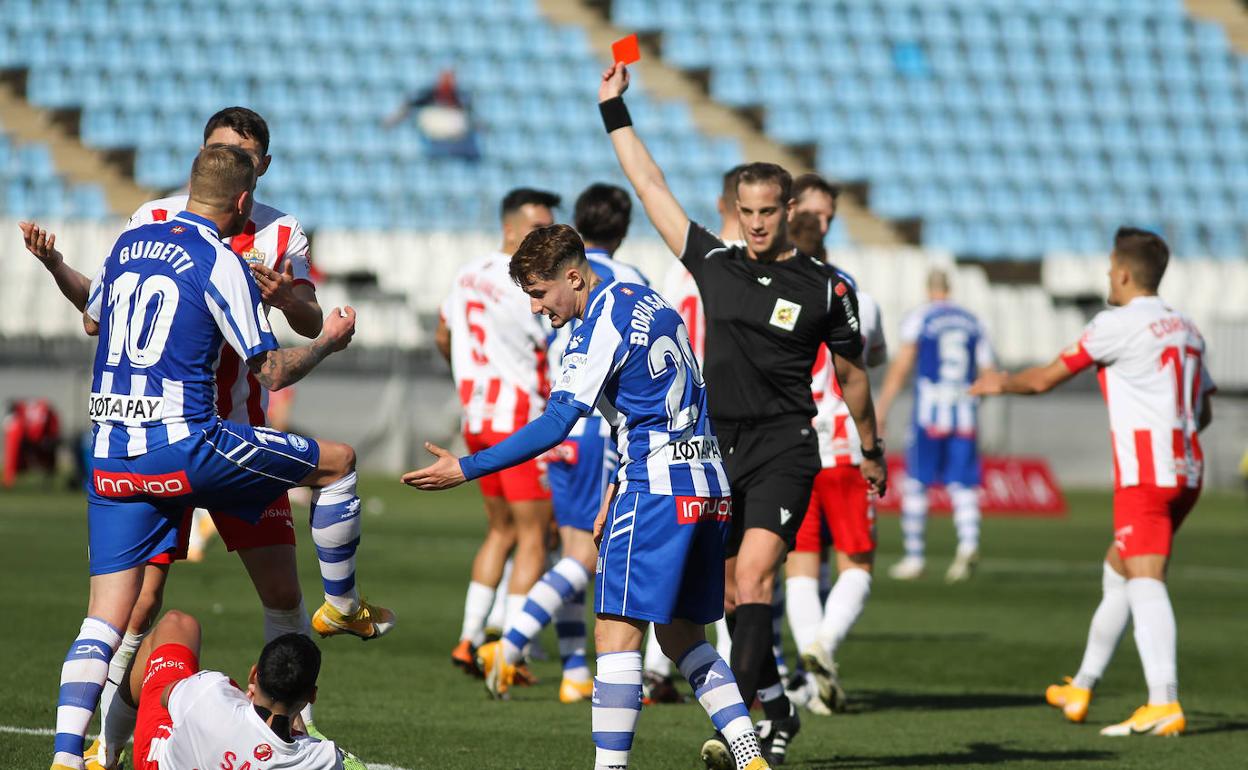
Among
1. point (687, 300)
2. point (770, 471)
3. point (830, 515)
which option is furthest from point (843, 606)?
point (770, 471)

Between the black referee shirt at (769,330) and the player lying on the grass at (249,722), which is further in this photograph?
the black referee shirt at (769,330)

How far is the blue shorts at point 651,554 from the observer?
17.6ft

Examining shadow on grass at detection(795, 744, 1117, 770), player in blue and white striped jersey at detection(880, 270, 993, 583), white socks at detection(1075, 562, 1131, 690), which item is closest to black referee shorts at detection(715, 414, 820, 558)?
shadow on grass at detection(795, 744, 1117, 770)

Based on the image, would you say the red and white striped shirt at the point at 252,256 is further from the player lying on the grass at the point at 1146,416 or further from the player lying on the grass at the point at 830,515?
the player lying on the grass at the point at 1146,416

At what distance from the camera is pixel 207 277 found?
5164 millimetres

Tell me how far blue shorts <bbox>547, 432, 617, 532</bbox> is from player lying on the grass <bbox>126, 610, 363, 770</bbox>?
3.54 metres

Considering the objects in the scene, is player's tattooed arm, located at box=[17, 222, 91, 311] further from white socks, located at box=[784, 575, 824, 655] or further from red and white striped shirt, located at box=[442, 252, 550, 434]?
white socks, located at box=[784, 575, 824, 655]

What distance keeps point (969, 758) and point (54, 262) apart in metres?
3.84

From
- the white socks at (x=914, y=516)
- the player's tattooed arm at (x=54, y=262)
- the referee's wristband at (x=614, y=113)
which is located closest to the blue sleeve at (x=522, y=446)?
the player's tattooed arm at (x=54, y=262)

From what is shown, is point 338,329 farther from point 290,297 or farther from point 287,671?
point 287,671

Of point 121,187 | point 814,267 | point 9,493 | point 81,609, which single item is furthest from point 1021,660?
point 121,187

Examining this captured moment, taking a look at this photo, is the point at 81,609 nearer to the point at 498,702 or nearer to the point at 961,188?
the point at 498,702

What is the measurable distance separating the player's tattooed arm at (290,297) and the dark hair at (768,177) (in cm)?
165

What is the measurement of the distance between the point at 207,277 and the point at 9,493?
14.6 metres
